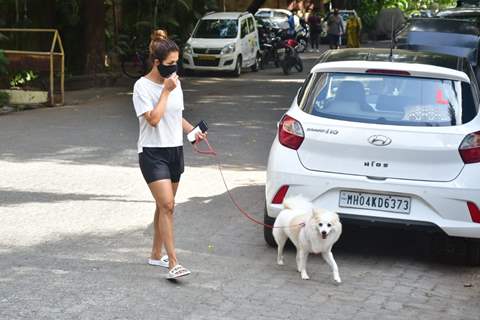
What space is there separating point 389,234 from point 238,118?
8853 millimetres

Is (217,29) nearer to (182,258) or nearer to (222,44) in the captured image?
(222,44)

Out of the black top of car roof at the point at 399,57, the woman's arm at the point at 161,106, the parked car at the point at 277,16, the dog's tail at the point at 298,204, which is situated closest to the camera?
the woman's arm at the point at 161,106

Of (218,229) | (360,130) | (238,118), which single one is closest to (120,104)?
(238,118)

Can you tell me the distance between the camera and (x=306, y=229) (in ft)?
22.6

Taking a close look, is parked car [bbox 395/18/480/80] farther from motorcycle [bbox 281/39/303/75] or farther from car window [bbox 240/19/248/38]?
car window [bbox 240/19/248/38]

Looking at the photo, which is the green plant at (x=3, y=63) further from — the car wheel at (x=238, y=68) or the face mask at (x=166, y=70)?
the face mask at (x=166, y=70)

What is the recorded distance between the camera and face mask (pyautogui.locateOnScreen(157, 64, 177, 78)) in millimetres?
6711

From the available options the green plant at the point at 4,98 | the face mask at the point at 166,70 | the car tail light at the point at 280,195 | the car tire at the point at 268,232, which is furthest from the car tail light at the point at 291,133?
the green plant at the point at 4,98

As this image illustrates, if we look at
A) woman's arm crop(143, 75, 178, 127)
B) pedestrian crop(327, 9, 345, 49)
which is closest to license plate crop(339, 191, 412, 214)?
woman's arm crop(143, 75, 178, 127)

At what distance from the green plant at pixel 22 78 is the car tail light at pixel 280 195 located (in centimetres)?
1495

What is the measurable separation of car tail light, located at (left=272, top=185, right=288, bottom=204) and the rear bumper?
35mm

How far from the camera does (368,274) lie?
7.39 meters

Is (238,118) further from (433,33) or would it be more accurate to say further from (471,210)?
(471,210)

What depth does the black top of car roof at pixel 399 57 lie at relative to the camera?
8039mm
